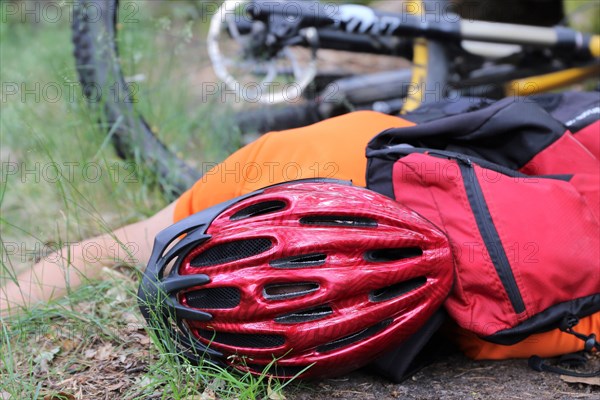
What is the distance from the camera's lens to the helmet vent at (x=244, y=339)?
1755 millimetres

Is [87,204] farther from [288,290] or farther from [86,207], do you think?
[288,290]

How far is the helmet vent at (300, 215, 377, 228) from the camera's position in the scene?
1.77m

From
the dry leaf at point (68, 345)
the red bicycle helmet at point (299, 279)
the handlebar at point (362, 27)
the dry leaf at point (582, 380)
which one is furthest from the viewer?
the handlebar at point (362, 27)

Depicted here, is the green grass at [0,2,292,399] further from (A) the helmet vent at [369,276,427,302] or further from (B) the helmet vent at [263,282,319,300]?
(A) the helmet vent at [369,276,427,302]

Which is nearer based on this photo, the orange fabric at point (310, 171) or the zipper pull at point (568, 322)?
the zipper pull at point (568, 322)

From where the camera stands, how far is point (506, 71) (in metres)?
3.85

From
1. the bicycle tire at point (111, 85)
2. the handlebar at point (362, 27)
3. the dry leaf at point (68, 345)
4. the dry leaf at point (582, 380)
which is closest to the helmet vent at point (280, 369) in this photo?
the dry leaf at point (68, 345)

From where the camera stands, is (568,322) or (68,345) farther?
(68,345)

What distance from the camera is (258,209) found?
5.98 ft

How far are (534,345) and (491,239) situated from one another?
0.45 meters

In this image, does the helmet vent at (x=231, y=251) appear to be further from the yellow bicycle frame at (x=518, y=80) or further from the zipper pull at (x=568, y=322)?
the yellow bicycle frame at (x=518, y=80)

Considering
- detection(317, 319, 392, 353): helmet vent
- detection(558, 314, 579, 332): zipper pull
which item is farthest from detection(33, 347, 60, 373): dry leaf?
detection(558, 314, 579, 332): zipper pull

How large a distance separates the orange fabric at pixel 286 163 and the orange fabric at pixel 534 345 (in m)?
0.56

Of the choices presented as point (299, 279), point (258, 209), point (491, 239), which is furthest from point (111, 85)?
point (491, 239)
